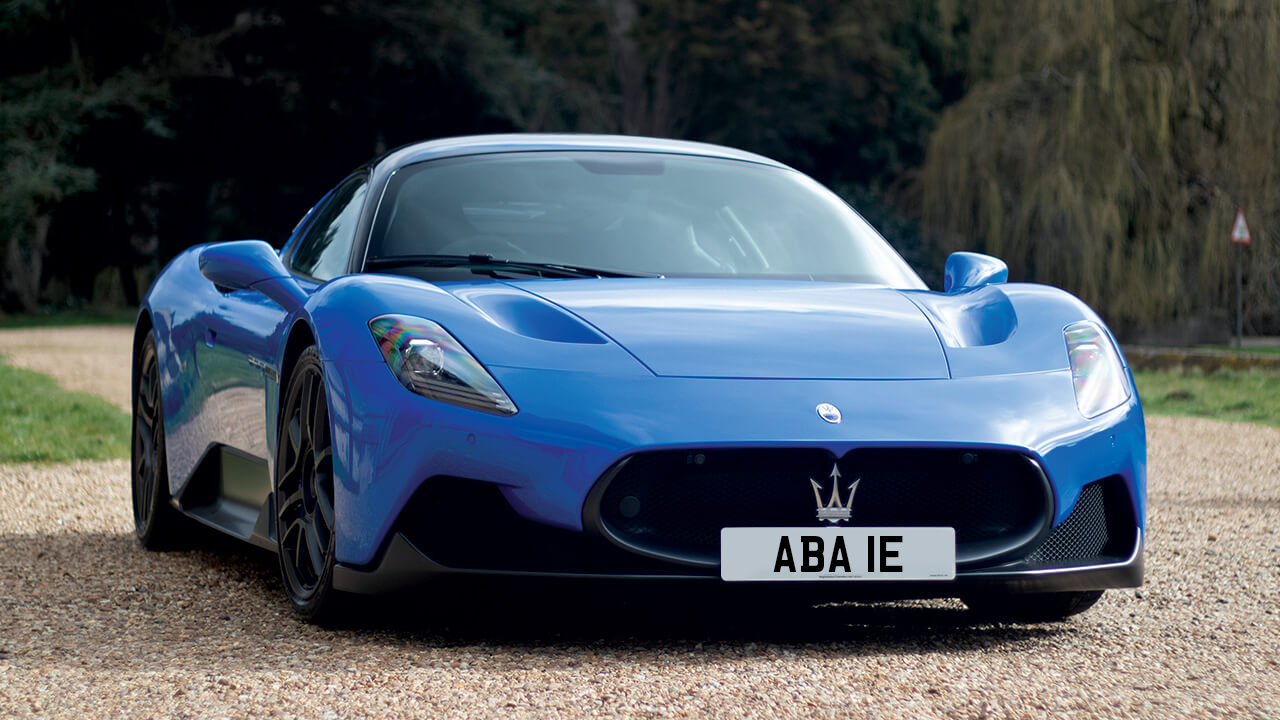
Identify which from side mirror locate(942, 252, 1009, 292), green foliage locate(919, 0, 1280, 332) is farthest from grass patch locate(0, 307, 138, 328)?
side mirror locate(942, 252, 1009, 292)

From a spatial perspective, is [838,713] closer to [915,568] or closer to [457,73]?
[915,568]

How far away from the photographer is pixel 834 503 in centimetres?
367

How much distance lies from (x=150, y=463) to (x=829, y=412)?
9.97ft

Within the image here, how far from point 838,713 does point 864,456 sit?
660mm

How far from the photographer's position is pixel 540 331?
3.87m

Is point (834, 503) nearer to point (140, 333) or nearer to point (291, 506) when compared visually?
point (291, 506)

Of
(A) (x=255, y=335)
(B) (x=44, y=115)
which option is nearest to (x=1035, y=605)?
(A) (x=255, y=335)

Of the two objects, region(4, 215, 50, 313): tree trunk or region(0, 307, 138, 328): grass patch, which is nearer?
region(0, 307, 138, 328): grass patch

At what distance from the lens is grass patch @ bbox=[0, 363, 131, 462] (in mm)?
9070

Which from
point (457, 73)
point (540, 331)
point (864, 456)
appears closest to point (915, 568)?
point (864, 456)

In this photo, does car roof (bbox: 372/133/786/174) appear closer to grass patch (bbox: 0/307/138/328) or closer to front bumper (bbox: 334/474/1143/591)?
front bumper (bbox: 334/474/1143/591)

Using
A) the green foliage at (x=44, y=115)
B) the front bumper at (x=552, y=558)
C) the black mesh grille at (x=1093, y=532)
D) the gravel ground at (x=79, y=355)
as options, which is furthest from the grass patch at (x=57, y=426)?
the green foliage at (x=44, y=115)

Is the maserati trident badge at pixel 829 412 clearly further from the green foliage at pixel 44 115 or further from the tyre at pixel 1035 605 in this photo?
the green foliage at pixel 44 115

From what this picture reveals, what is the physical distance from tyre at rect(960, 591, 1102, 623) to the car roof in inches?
60.2
